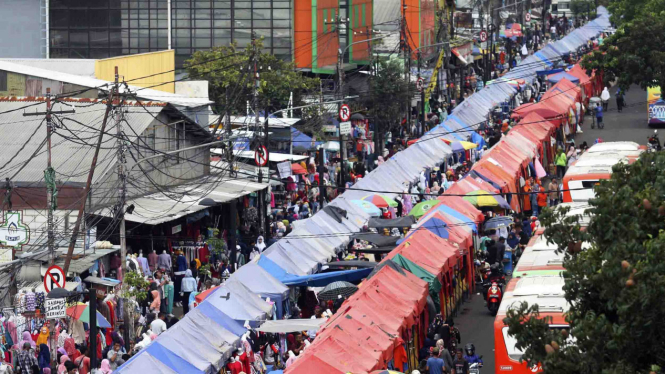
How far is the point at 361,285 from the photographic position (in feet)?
75.0

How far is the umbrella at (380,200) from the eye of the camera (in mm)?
Answer: 33312

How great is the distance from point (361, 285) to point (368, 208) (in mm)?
9871

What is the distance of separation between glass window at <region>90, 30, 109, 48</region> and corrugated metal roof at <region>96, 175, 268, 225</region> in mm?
23725

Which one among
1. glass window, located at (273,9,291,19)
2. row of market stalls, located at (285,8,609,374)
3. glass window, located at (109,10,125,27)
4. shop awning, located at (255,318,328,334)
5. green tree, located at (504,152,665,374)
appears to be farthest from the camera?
glass window, located at (109,10,125,27)

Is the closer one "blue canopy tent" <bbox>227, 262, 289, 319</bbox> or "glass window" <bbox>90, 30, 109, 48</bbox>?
"blue canopy tent" <bbox>227, 262, 289, 319</bbox>

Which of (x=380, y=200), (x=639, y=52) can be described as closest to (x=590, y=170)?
(x=380, y=200)

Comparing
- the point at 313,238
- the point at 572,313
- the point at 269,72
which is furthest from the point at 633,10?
the point at 572,313

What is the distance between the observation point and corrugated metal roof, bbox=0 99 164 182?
30609 mm

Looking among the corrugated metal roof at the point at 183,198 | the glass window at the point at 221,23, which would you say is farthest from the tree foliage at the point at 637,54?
the glass window at the point at 221,23

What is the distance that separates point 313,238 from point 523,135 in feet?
45.0

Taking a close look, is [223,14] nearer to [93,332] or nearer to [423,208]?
[423,208]

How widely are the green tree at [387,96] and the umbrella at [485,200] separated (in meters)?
16.1

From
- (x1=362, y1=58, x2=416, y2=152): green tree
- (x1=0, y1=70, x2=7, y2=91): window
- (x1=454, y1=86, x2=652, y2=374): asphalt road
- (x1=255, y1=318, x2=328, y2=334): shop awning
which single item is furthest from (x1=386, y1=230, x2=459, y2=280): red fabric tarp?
(x1=362, y1=58, x2=416, y2=152): green tree

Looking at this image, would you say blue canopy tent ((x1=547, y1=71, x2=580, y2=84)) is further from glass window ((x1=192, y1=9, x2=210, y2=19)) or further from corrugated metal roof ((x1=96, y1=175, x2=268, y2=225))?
corrugated metal roof ((x1=96, y1=175, x2=268, y2=225))
